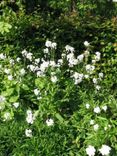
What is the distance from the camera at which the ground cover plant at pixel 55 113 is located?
5430 mm

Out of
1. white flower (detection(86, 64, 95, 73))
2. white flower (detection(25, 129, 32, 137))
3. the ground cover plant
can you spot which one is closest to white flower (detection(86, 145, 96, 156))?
the ground cover plant

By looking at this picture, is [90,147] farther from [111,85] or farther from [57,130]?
[111,85]

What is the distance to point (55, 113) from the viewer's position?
19.1ft

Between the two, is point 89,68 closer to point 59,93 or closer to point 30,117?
point 59,93

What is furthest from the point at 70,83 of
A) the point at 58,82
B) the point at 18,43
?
the point at 18,43

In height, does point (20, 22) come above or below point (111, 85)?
above

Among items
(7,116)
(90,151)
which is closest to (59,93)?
(7,116)

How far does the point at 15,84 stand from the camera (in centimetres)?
621

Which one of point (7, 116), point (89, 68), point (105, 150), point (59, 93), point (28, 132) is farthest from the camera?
point (89, 68)

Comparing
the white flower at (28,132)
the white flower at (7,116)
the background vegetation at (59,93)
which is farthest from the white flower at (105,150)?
the white flower at (7,116)

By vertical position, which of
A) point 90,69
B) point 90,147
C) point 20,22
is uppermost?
point 20,22

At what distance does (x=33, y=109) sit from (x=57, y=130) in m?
0.72

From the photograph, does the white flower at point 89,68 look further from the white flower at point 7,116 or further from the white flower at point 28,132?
the white flower at point 28,132

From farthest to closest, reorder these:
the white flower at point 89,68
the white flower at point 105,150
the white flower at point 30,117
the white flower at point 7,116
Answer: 1. the white flower at point 89,68
2. the white flower at point 7,116
3. the white flower at point 30,117
4. the white flower at point 105,150
